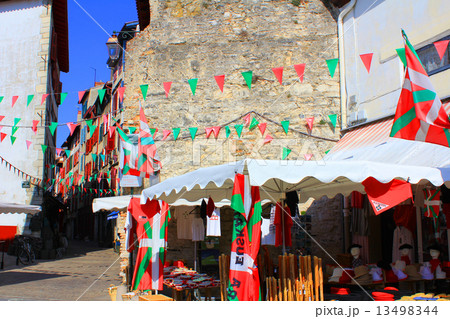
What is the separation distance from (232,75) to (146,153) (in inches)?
108

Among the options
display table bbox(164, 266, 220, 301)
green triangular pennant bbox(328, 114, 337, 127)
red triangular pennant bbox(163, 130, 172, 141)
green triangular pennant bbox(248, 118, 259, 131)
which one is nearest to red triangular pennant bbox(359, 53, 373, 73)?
green triangular pennant bbox(328, 114, 337, 127)

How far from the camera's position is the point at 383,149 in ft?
24.6

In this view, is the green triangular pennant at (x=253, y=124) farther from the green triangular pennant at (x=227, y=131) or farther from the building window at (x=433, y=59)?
the building window at (x=433, y=59)

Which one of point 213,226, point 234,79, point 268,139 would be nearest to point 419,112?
point 213,226

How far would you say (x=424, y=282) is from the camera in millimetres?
7051

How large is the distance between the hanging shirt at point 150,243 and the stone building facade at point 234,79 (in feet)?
10.2

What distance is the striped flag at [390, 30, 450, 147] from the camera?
16.4ft

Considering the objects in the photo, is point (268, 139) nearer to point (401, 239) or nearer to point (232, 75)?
point (232, 75)

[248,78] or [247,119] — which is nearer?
[248,78]

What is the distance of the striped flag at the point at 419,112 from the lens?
16.4ft

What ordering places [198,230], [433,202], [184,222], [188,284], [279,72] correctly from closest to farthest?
[188,284] → [433,202] → [279,72] → [198,230] → [184,222]

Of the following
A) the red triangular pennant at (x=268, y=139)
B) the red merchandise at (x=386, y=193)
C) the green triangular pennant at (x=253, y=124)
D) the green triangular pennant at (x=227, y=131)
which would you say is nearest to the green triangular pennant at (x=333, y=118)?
the red triangular pennant at (x=268, y=139)

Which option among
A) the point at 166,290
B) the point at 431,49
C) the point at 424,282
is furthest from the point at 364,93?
the point at 166,290

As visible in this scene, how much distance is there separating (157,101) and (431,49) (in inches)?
233
